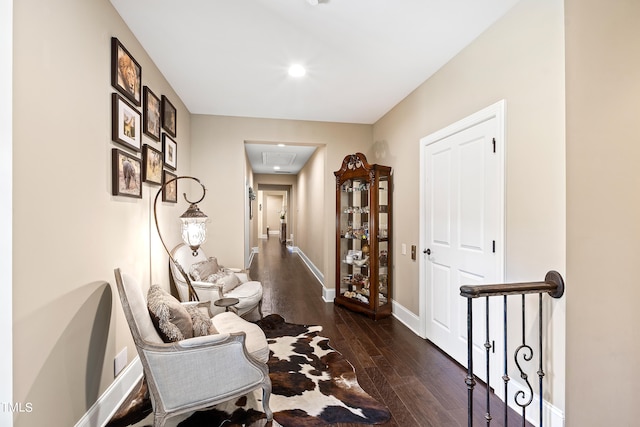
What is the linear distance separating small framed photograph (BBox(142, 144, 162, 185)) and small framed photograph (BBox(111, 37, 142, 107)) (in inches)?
15.1

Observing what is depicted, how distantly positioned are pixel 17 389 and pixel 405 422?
1.98m

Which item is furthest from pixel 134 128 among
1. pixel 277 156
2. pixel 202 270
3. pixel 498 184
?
pixel 277 156

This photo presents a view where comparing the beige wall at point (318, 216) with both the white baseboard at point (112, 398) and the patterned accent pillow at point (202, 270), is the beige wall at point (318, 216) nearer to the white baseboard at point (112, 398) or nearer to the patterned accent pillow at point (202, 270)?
the patterned accent pillow at point (202, 270)

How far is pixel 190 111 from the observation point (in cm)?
390

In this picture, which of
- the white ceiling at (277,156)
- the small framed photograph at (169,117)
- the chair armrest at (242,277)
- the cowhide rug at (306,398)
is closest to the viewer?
the cowhide rug at (306,398)

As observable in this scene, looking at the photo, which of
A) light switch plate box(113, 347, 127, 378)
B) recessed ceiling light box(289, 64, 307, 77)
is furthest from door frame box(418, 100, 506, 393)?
light switch plate box(113, 347, 127, 378)

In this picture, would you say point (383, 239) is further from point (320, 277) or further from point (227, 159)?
point (227, 159)

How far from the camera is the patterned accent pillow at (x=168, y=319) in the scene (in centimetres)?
169

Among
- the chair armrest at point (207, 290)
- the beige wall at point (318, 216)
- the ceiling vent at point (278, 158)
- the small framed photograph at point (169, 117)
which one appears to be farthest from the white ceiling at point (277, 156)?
the chair armrest at point (207, 290)

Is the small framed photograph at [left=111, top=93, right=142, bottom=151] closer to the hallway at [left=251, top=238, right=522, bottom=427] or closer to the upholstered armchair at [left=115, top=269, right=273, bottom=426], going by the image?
the upholstered armchair at [left=115, top=269, right=273, bottom=426]

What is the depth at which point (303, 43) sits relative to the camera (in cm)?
234

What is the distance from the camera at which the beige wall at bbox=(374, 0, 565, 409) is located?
165cm

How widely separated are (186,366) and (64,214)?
102 centimetres

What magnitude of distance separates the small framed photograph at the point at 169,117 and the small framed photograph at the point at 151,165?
15.6 inches
